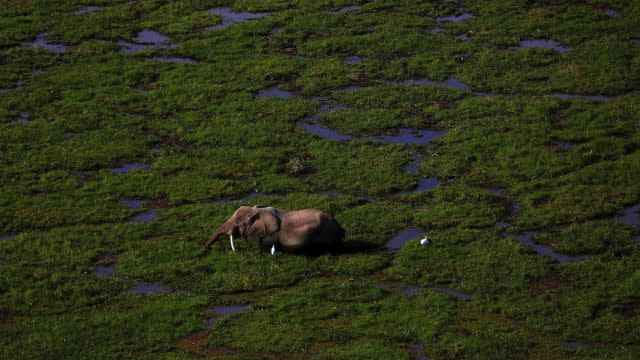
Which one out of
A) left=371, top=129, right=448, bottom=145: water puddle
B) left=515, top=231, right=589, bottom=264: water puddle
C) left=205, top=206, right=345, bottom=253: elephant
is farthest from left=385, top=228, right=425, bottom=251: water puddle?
left=371, top=129, right=448, bottom=145: water puddle

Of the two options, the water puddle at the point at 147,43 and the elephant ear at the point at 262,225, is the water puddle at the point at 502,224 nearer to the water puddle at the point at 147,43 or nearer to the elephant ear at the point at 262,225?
the elephant ear at the point at 262,225

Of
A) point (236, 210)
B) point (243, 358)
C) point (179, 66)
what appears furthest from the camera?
point (179, 66)

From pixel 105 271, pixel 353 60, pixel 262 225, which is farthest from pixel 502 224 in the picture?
pixel 353 60

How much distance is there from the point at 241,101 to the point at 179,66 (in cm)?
514

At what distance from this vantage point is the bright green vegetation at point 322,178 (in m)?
25.5

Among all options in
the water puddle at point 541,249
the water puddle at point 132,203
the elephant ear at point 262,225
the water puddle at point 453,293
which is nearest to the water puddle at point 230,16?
the water puddle at point 132,203

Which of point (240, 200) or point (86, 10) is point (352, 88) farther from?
point (86, 10)

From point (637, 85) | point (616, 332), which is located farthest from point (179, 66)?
point (616, 332)

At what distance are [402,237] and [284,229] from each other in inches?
135

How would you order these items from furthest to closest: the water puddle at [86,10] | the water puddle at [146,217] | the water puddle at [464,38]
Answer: the water puddle at [86,10]
the water puddle at [464,38]
the water puddle at [146,217]

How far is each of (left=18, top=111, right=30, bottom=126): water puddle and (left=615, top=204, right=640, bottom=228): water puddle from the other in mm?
22305

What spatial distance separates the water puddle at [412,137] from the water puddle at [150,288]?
1137 cm

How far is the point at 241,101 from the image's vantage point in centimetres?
4031

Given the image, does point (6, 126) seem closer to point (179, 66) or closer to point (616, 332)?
point (179, 66)
